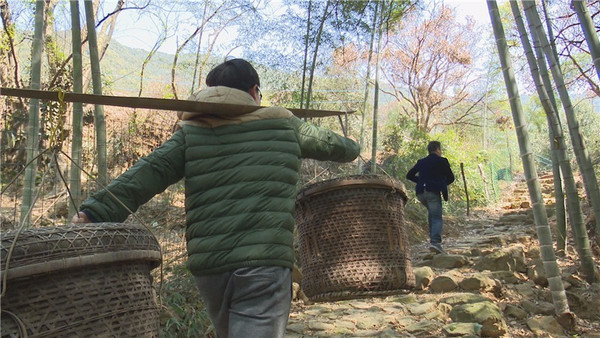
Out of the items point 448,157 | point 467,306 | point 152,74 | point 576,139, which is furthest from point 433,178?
point 448,157

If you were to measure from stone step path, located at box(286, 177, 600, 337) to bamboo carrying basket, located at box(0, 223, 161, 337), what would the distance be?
223 centimetres

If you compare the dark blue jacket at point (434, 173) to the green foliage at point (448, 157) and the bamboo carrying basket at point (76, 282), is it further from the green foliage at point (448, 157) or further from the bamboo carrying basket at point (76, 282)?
the green foliage at point (448, 157)

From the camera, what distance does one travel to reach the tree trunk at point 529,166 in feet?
13.0

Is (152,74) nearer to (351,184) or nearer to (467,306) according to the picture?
(467,306)

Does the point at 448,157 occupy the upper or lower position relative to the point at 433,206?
upper

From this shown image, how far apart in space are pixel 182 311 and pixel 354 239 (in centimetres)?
140

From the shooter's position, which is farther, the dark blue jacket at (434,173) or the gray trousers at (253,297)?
the dark blue jacket at (434,173)

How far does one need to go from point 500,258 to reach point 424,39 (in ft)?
42.0

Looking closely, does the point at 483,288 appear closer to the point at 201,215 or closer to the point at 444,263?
the point at 444,263

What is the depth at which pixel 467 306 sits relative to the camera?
13.0 feet

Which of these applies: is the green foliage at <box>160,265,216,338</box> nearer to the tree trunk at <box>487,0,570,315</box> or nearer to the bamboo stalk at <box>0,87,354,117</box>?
the bamboo stalk at <box>0,87,354,117</box>

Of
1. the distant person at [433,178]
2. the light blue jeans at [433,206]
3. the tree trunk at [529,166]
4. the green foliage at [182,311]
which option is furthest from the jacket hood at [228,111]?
the light blue jeans at [433,206]

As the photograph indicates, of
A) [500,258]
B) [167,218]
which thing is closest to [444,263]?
[500,258]

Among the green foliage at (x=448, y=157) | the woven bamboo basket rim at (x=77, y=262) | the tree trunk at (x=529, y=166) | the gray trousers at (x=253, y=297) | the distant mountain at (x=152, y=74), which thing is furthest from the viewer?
the green foliage at (x=448, y=157)
